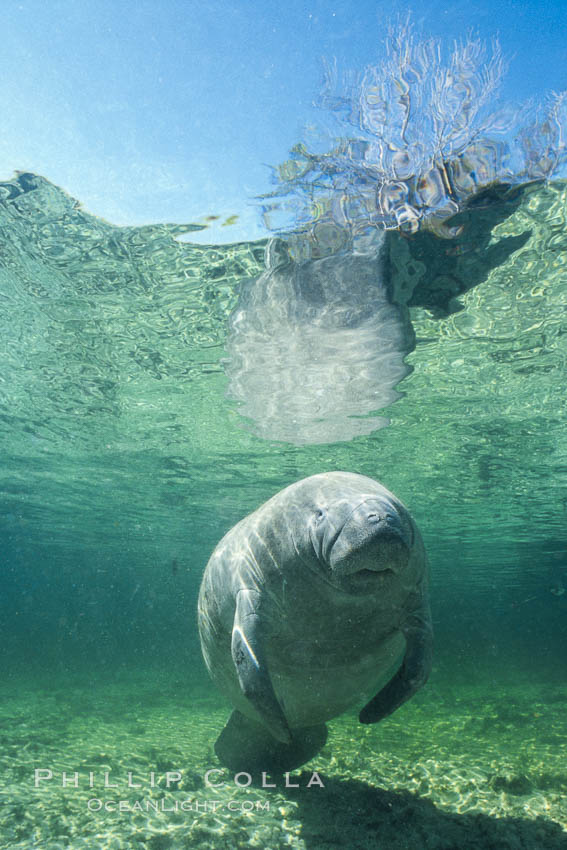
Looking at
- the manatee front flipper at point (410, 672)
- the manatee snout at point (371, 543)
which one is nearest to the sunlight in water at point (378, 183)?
the manatee snout at point (371, 543)

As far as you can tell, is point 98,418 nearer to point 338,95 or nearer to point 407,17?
point 338,95

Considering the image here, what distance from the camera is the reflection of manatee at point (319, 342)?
24.7 ft

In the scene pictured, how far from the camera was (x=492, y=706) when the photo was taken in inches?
602

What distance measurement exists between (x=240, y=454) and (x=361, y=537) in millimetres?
13341

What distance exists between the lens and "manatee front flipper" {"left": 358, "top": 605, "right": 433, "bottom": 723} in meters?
3.72

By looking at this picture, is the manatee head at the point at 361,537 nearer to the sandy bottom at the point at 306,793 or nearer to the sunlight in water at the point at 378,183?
the sandy bottom at the point at 306,793

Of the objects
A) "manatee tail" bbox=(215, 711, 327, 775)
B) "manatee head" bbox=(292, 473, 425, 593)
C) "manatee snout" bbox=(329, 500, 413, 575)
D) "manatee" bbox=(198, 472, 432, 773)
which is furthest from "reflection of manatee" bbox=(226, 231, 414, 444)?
"manatee tail" bbox=(215, 711, 327, 775)

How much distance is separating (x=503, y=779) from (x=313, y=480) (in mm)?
4544

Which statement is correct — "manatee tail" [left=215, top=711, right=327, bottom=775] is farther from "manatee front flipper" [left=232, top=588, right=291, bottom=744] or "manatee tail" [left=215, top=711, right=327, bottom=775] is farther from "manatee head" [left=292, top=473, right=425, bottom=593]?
"manatee head" [left=292, top=473, right=425, bottom=593]

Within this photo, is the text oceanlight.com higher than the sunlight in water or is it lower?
lower

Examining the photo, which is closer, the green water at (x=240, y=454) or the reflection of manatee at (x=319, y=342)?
the green water at (x=240, y=454)

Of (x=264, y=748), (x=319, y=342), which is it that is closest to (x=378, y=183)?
(x=319, y=342)

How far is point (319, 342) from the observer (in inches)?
366

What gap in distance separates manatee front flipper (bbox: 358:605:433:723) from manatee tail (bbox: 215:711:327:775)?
5.62 ft
